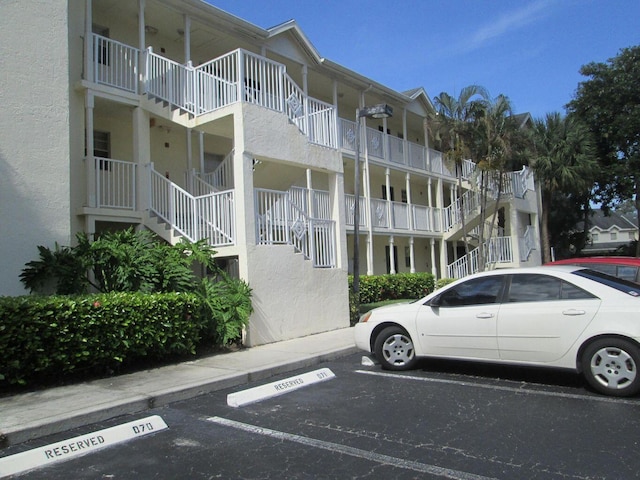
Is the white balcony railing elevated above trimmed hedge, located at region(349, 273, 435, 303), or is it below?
above

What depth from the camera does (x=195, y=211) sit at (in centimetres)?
1049

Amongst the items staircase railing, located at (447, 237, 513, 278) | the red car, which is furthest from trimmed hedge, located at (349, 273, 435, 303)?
the red car

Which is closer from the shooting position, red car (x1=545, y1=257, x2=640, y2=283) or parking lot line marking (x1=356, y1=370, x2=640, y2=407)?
parking lot line marking (x1=356, y1=370, x2=640, y2=407)

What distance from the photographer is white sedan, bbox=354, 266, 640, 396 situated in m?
5.79

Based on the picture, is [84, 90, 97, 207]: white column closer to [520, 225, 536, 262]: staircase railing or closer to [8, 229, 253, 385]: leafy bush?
[8, 229, 253, 385]: leafy bush

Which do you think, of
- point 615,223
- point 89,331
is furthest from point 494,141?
point 615,223

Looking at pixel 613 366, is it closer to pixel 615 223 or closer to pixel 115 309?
pixel 115 309

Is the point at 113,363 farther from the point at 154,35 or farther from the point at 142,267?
the point at 154,35

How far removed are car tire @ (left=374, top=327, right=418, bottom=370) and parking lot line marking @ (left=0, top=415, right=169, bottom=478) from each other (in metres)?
3.38

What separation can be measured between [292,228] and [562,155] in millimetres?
19213

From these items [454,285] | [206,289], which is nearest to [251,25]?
[206,289]

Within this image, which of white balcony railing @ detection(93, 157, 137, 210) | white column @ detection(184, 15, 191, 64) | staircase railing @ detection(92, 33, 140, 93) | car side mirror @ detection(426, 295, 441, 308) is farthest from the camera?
white column @ detection(184, 15, 191, 64)

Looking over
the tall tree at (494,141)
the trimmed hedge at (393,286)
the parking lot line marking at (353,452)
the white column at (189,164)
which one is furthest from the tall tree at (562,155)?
the parking lot line marking at (353,452)

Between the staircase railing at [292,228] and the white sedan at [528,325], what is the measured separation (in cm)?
351
